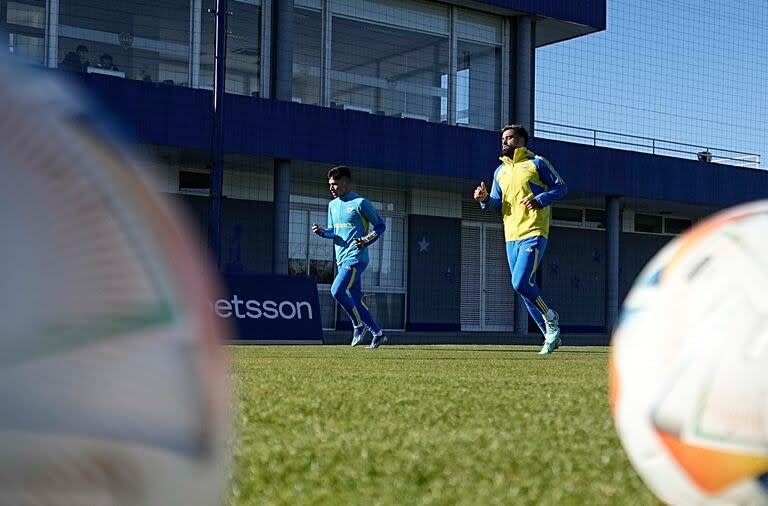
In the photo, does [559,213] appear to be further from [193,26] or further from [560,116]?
[193,26]

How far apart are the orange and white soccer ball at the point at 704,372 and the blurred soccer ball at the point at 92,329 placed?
1029mm

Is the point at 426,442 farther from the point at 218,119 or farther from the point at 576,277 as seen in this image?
the point at 576,277

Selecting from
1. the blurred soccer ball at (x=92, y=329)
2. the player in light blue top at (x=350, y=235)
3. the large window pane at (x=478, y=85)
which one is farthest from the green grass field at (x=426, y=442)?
the large window pane at (x=478, y=85)

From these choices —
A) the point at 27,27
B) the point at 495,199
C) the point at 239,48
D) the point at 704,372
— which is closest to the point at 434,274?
the point at 239,48

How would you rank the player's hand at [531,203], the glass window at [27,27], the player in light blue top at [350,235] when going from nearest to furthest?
1. the player's hand at [531,203]
2. the player in light blue top at [350,235]
3. the glass window at [27,27]

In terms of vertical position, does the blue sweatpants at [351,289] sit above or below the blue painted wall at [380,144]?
below

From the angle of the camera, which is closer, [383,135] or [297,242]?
[383,135]

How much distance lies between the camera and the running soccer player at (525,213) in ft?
34.6

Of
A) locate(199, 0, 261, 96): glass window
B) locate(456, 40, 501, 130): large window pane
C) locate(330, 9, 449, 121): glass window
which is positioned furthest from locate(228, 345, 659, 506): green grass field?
locate(456, 40, 501, 130): large window pane

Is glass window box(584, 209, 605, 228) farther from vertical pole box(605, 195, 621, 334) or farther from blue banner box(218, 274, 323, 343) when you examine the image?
blue banner box(218, 274, 323, 343)

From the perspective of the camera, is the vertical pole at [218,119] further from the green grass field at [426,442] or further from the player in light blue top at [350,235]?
the green grass field at [426,442]

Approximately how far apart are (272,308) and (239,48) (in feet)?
31.4

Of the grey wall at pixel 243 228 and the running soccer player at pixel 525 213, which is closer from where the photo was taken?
the running soccer player at pixel 525 213

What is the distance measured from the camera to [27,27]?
18.4 meters
